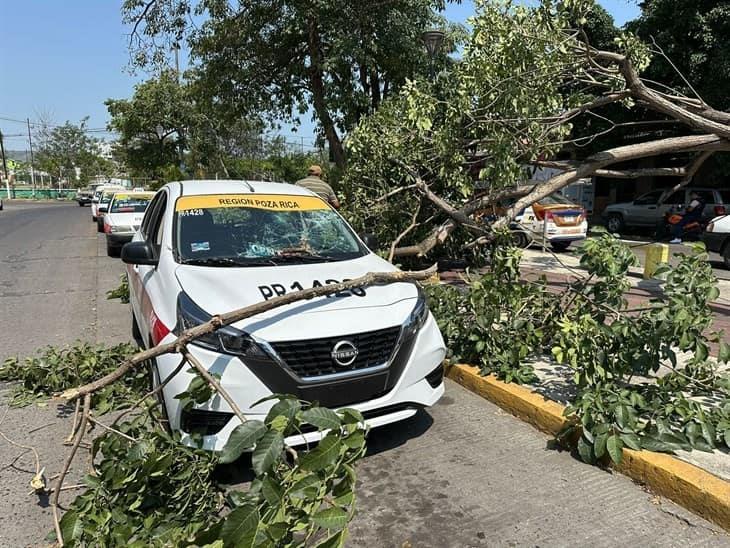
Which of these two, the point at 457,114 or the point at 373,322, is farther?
the point at 457,114

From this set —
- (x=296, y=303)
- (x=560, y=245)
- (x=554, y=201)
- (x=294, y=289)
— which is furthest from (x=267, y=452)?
(x=560, y=245)

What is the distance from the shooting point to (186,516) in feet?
8.68

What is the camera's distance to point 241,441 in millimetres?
2164

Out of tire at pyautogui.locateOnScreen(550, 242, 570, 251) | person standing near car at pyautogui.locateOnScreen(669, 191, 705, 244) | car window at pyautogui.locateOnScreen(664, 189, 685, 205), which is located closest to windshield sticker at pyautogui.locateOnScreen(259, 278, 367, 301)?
tire at pyautogui.locateOnScreen(550, 242, 570, 251)

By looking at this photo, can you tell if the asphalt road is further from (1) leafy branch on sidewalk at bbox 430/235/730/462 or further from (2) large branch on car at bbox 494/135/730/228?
(2) large branch on car at bbox 494/135/730/228

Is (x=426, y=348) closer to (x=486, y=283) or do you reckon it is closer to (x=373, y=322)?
(x=373, y=322)

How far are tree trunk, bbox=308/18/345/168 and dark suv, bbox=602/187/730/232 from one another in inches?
388

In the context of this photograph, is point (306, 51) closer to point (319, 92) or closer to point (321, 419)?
point (319, 92)

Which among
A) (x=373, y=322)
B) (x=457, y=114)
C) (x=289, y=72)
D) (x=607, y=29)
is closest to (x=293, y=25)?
(x=289, y=72)

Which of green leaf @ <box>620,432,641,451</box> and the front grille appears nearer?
the front grille

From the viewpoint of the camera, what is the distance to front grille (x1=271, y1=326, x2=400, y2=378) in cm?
301

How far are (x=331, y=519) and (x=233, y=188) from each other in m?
3.51

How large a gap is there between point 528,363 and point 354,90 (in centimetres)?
921

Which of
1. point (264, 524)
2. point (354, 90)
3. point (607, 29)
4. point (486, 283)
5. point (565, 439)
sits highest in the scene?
point (607, 29)
